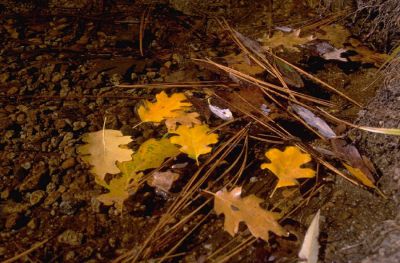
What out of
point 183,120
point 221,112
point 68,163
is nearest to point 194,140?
point 183,120

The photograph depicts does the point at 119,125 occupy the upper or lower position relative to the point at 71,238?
upper

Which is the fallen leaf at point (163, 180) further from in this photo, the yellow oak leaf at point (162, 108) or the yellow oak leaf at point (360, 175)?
the yellow oak leaf at point (360, 175)

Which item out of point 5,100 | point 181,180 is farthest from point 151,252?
point 5,100

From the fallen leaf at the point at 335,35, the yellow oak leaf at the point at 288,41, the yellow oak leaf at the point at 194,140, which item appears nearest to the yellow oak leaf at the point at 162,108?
the yellow oak leaf at the point at 194,140

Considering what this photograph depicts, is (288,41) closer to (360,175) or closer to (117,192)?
(360,175)

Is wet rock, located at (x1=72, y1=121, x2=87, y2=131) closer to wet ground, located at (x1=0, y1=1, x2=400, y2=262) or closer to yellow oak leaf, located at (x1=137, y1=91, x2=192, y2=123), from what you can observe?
wet ground, located at (x1=0, y1=1, x2=400, y2=262)
